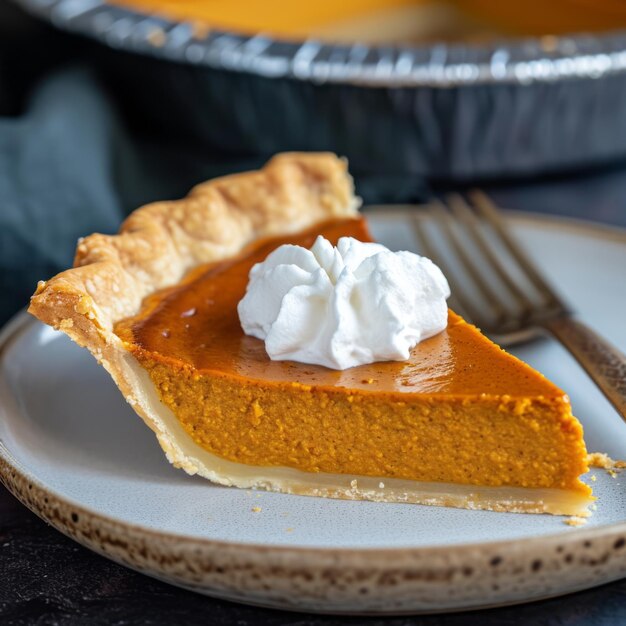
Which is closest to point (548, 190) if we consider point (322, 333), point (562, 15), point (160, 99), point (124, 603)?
point (562, 15)

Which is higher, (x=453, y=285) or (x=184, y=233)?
(x=184, y=233)

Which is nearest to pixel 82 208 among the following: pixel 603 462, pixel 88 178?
pixel 88 178

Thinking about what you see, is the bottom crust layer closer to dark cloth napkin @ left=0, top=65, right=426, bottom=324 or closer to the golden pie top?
the golden pie top

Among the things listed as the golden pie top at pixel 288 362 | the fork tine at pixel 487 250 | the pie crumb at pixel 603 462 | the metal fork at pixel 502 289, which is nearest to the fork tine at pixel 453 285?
the metal fork at pixel 502 289

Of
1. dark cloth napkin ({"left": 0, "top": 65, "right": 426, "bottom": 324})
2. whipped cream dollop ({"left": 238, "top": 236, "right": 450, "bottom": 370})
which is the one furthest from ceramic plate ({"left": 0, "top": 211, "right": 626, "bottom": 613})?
dark cloth napkin ({"left": 0, "top": 65, "right": 426, "bottom": 324})

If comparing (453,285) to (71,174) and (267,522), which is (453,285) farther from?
(71,174)

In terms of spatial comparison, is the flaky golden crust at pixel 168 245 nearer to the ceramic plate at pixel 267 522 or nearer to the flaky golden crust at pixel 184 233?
the flaky golden crust at pixel 184 233

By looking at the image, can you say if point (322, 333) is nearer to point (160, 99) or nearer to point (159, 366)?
point (159, 366)

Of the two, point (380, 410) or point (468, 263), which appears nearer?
point (380, 410)
